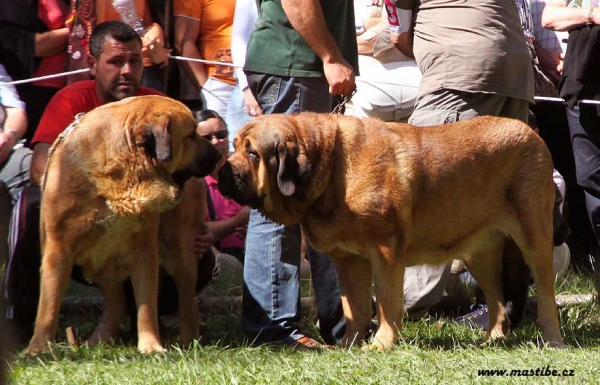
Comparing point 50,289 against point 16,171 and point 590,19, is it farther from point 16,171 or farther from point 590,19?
point 590,19

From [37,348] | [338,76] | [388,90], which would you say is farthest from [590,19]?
[37,348]

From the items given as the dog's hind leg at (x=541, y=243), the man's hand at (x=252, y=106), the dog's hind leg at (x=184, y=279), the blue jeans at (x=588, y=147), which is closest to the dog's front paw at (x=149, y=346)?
the dog's hind leg at (x=184, y=279)

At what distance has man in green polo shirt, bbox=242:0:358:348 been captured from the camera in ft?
16.4

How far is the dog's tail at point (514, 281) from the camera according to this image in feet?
17.8

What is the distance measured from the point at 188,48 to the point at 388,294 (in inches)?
129

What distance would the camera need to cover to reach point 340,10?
5188mm

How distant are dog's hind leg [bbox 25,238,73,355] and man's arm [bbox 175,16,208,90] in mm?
2848

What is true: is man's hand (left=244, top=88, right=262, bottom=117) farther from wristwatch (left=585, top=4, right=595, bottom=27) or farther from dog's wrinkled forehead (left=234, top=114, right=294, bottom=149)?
wristwatch (left=585, top=4, right=595, bottom=27)

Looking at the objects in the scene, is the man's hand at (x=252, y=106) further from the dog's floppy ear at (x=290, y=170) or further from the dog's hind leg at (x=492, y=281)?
the dog's hind leg at (x=492, y=281)

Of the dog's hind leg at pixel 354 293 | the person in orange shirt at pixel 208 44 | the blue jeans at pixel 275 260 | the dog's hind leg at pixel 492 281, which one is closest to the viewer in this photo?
the dog's hind leg at pixel 354 293

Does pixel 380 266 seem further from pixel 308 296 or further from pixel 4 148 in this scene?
pixel 4 148

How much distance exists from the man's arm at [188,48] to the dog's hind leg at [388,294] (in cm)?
307

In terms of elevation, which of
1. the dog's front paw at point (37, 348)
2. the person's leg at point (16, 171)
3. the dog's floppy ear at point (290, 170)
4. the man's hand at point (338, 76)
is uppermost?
the man's hand at point (338, 76)

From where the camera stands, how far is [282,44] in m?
5.04
